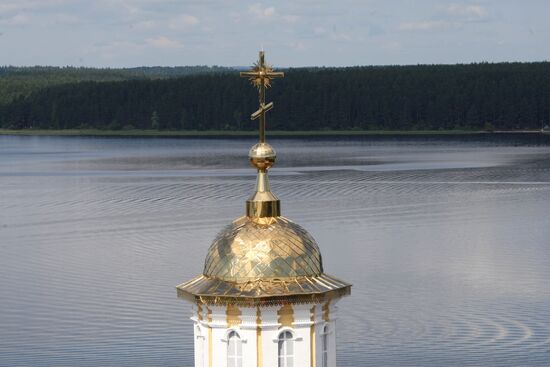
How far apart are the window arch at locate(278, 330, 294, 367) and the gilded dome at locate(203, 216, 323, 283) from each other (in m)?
0.25

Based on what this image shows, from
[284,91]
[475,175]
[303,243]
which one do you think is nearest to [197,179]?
[475,175]

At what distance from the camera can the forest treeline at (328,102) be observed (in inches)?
5768

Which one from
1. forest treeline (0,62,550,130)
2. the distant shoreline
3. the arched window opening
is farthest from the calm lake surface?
forest treeline (0,62,550,130)

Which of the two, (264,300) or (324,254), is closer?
(264,300)

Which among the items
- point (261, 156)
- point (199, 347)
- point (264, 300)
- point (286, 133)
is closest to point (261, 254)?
point (264, 300)

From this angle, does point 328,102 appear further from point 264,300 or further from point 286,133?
point 264,300

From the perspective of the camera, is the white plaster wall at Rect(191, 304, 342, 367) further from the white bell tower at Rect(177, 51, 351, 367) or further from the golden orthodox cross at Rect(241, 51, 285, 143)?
the golden orthodox cross at Rect(241, 51, 285, 143)

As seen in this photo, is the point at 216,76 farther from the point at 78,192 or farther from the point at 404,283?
the point at 404,283

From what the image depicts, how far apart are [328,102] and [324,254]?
4253 inches

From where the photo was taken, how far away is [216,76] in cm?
16300

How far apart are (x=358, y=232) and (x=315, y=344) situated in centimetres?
4024

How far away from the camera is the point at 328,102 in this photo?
149 meters

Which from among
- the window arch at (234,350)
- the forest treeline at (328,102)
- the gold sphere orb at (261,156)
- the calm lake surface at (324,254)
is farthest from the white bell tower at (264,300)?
the forest treeline at (328,102)

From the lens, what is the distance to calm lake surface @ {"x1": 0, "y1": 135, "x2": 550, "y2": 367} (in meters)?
28.1
